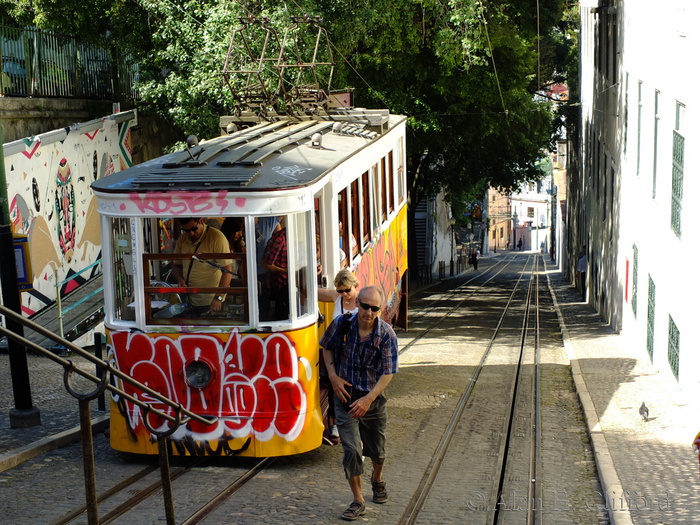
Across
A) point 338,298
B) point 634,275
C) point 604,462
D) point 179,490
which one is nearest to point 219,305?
point 338,298

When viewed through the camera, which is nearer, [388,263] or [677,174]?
[677,174]

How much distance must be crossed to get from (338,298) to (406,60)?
15.3 metres

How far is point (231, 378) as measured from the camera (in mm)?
7551

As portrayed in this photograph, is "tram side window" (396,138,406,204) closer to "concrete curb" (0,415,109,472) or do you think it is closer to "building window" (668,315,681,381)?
"building window" (668,315,681,381)

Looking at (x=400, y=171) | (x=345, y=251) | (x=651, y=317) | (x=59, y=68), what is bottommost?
(x=651, y=317)

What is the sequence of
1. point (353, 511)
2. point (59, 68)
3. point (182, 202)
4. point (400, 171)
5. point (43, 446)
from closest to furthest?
point (353, 511) → point (182, 202) → point (43, 446) → point (400, 171) → point (59, 68)

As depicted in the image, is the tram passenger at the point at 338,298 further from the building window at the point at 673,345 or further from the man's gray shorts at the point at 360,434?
the building window at the point at 673,345

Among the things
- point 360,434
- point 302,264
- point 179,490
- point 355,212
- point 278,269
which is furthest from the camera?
point 355,212

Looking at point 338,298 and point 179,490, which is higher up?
point 338,298

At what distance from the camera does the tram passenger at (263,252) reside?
750cm

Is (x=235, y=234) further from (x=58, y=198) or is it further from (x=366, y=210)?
(x=58, y=198)

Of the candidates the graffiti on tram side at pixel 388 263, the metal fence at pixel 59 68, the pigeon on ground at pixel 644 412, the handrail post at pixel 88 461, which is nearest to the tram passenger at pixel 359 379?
the handrail post at pixel 88 461

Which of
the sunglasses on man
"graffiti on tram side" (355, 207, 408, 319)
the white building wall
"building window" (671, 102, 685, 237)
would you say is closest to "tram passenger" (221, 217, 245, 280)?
the sunglasses on man

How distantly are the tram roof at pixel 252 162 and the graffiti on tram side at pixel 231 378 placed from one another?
1244mm
